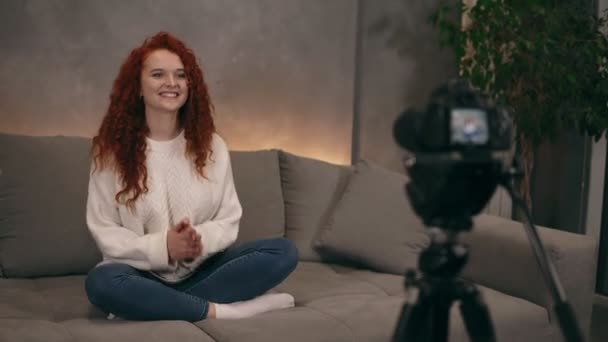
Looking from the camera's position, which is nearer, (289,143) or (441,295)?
(441,295)

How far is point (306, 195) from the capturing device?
2738 mm

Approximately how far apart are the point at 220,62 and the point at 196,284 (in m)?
1.28

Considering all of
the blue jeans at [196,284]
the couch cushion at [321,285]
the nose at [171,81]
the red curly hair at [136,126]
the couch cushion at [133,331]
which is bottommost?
the couch cushion at [321,285]

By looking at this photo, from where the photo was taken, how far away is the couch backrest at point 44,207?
2234 mm

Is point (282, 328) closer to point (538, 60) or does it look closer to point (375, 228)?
point (375, 228)

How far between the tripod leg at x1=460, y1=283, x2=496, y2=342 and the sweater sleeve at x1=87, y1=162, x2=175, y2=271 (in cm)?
115

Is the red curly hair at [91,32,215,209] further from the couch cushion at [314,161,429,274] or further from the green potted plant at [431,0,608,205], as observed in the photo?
the green potted plant at [431,0,608,205]

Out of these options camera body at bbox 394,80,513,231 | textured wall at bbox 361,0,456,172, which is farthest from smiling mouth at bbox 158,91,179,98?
textured wall at bbox 361,0,456,172

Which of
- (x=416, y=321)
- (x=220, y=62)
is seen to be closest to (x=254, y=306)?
(x=416, y=321)

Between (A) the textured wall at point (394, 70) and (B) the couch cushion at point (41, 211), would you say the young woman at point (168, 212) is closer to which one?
(B) the couch cushion at point (41, 211)

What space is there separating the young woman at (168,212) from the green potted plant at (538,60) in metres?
1.49

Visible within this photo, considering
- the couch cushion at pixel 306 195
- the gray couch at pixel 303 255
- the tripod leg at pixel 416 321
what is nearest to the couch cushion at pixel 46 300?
the gray couch at pixel 303 255

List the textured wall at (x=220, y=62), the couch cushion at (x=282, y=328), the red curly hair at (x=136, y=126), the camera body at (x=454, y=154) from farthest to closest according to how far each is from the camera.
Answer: the textured wall at (x=220, y=62) → the red curly hair at (x=136, y=126) → the couch cushion at (x=282, y=328) → the camera body at (x=454, y=154)

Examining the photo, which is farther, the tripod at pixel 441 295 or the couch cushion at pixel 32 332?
the couch cushion at pixel 32 332
